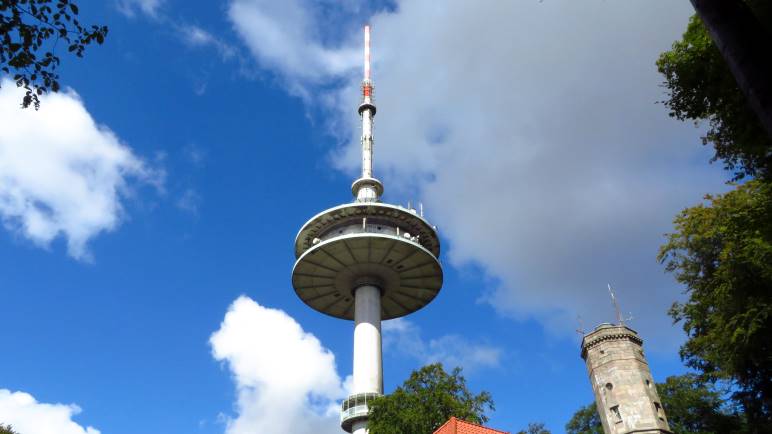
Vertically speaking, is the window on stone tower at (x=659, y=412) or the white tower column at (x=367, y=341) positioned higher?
the white tower column at (x=367, y=341)

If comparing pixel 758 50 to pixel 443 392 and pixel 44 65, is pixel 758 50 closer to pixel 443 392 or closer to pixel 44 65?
pixel 44 65

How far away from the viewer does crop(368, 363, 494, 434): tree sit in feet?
111

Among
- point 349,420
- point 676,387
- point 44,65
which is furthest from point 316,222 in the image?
point 44,65

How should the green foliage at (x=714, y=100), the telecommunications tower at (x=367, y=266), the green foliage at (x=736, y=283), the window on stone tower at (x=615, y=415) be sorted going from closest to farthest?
1. the green foliage at (x=714, y=100)
2. the green foliage at (x=736, y=283)
3. the window on stone tower at (x=615, y=415)
4. the telecommunications tower at (x=367, y=266)

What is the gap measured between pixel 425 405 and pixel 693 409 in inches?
956

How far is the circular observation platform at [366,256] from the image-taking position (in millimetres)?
49125

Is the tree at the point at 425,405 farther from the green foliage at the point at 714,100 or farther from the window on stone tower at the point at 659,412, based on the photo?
the green foliage at the point at 714,100

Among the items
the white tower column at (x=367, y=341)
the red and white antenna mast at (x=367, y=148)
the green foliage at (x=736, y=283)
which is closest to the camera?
the green foliage at (x=736, y=283)

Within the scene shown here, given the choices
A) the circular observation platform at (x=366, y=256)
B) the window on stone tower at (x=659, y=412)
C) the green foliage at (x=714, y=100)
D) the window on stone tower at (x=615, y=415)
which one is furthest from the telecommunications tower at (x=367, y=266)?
the green foliage at (x=714, y=100)

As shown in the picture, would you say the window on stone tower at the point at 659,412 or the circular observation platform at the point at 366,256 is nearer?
the window on stone tower at the point at 659,412

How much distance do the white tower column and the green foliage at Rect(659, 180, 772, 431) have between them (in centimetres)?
2217

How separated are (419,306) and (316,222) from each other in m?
12.3

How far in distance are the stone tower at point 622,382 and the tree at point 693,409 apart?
3657mm

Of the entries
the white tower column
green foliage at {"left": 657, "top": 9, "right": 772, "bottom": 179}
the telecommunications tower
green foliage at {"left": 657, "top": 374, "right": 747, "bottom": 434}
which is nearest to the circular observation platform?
the telecommunications tower
